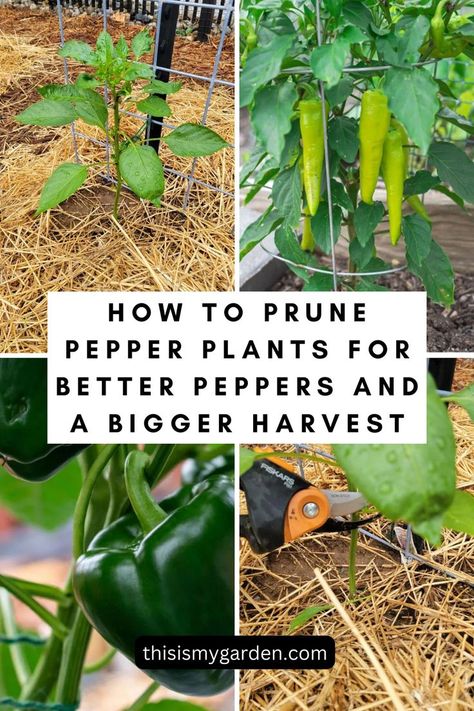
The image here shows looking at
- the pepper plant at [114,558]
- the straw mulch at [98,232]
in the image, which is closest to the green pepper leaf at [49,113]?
the straw mulch at [98,232]

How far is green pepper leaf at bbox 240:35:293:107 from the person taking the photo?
2.71ft

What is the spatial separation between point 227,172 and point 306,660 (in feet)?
3.09

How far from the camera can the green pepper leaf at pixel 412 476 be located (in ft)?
2.05

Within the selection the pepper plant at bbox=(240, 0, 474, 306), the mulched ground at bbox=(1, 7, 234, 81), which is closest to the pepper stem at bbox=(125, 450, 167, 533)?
the pepper plant at bbox=(240, 0, 474, 306)

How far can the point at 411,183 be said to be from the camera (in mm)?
1110

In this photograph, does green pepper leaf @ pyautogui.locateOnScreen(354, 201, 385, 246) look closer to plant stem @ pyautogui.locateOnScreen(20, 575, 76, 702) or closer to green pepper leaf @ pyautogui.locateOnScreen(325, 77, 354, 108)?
green pepper leaf @ pyautogui.locateOnScreen(325, 77, 354, 108)

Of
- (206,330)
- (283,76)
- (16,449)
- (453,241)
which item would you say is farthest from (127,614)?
(453,241)

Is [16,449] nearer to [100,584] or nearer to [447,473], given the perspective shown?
[100,584]

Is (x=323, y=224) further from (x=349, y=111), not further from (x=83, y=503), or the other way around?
(x=83, y=503)

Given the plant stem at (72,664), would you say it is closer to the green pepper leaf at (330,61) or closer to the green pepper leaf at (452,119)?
the green pepper leaf at (330,61)

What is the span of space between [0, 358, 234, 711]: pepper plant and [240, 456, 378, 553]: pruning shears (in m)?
0.07

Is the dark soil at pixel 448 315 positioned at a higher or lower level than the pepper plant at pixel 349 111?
lower

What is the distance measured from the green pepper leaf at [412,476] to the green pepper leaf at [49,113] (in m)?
0.78

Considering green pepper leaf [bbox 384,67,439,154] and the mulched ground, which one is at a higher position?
green pepper leaf [bbox 384,67,439,154]
